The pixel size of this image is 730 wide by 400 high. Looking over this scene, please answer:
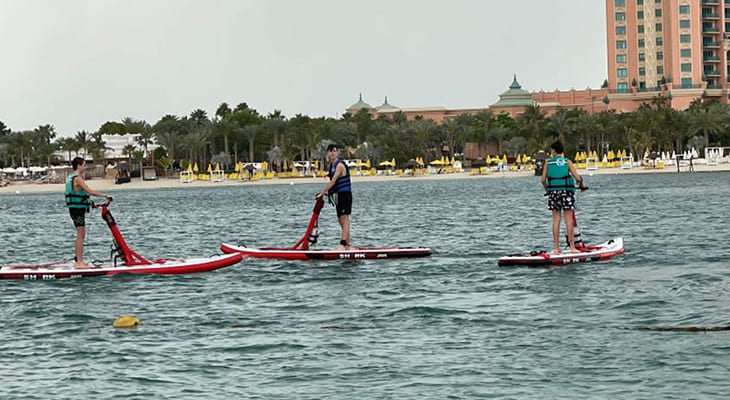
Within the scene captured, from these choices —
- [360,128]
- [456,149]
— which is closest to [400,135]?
[360,128]

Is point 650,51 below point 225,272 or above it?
above

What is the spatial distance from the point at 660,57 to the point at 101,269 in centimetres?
15020

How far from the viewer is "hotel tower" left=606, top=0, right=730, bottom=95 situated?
158625 millimetres

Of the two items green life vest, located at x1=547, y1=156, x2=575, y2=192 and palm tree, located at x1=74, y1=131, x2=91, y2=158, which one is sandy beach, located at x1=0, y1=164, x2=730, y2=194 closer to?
A: palm tree, located at x1=74, y1=131, x2=91, y2=158

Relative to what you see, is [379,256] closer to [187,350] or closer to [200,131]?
[187,350]

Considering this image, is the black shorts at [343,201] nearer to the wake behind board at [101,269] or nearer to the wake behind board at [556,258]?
the wake behind board at [101,269]

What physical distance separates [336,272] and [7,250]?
1603 cm

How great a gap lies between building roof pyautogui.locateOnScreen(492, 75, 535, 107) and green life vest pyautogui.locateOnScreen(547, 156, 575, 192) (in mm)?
156379

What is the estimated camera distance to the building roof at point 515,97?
582ft

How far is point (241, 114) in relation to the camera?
6270 inches

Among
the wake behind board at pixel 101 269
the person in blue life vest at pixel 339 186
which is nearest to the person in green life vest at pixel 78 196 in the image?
the wake behind board at pixel 101 269

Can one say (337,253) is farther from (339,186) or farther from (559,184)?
(559,184)

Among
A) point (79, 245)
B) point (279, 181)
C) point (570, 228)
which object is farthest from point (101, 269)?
point (279, 181)

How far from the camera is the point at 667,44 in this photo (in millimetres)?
162375
